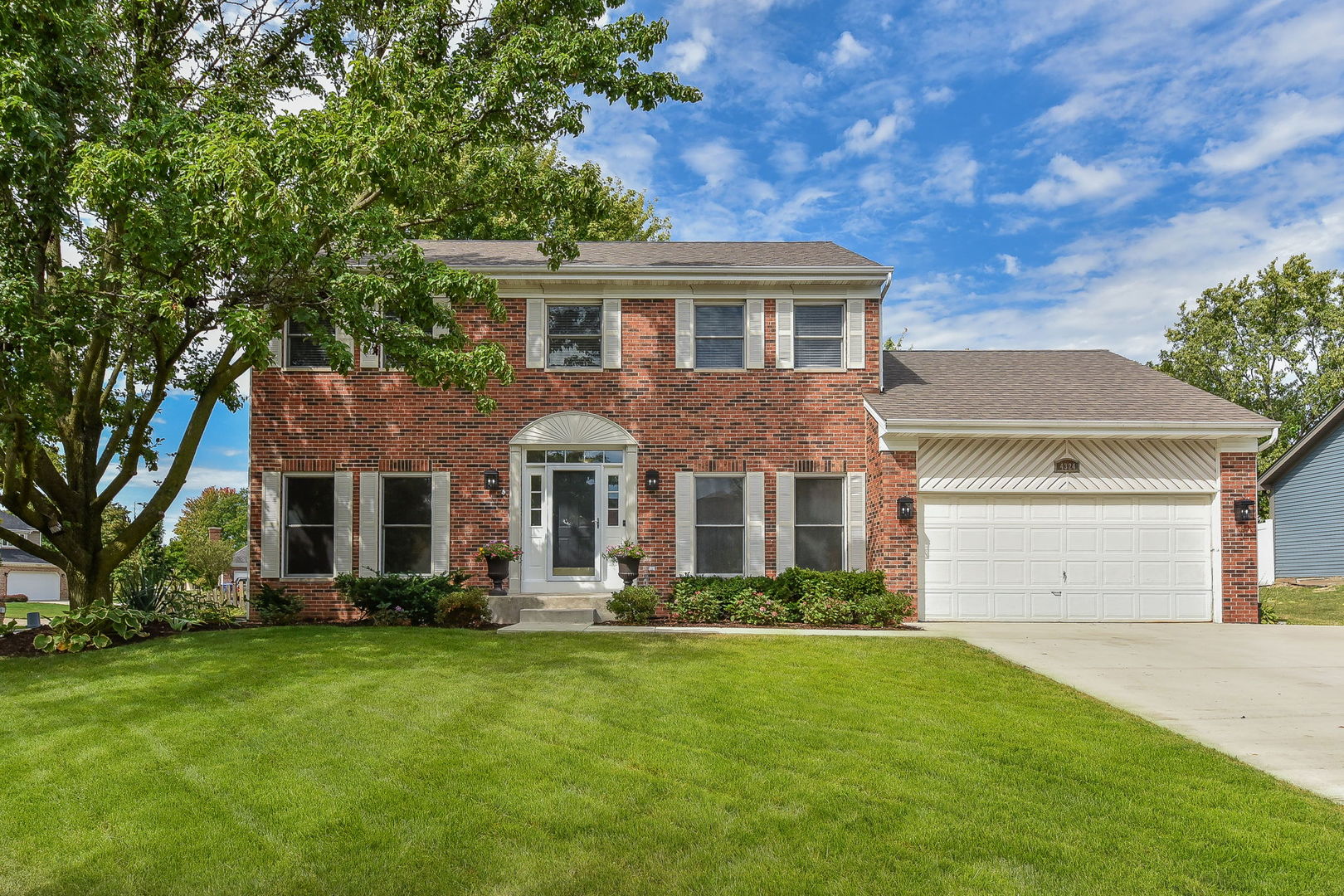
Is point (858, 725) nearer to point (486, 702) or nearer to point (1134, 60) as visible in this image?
point (486, 702)

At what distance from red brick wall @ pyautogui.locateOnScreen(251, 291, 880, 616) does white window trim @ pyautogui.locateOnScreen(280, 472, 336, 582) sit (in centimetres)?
13

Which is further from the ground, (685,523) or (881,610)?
(685,523)

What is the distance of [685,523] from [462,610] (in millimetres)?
3741

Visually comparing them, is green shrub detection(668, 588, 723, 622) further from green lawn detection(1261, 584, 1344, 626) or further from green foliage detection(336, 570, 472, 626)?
green lawn detection(1261, 584, 1344, 626)

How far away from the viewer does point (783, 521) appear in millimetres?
13133

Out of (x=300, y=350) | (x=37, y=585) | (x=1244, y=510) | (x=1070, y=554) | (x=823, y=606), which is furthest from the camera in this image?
(x=37, y=585)

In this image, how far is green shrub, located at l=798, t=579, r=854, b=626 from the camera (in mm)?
11648

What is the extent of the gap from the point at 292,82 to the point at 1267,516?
3097 centimetres

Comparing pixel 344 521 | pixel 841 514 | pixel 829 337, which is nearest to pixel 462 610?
pixel 344 521

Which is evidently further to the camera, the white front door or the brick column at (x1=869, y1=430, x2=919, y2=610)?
the white front door

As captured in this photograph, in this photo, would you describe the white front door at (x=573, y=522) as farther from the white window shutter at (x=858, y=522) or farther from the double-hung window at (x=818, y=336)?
the white window shutter at (x=858, y=522)

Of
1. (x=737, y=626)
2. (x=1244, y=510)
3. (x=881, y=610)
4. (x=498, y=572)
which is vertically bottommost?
(x=737, y=626)

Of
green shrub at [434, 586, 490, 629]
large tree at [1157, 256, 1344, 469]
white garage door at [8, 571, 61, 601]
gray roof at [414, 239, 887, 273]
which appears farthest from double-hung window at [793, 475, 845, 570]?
white garage door at [8, 571, 61, 601]

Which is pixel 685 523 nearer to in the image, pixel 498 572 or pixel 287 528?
pixel 498 572
